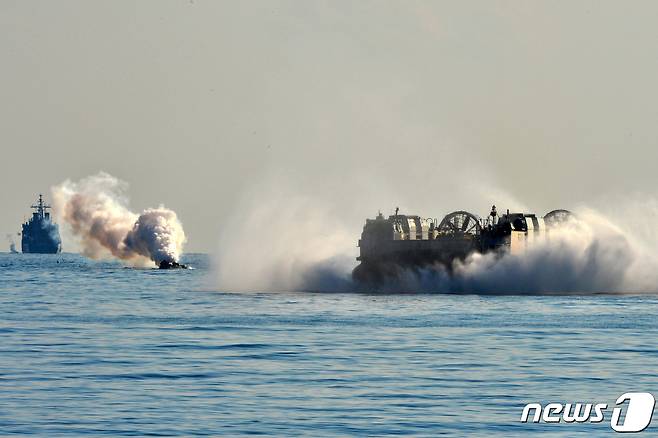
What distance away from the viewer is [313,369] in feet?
135

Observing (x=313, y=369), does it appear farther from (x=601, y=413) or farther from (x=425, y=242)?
(x=425, y=242)

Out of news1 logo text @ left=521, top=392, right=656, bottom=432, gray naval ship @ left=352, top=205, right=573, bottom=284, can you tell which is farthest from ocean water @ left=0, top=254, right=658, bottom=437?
gray naval ship @ left=352, top=205, right=573, bottom=284

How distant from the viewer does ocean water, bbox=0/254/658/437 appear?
31.2 m

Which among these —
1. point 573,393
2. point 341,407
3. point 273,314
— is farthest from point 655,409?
point 273,314

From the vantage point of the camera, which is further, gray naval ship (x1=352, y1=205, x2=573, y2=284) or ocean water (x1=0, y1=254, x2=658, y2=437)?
gray naval ship (x1=352, y1=205, x2=573, y2=284)

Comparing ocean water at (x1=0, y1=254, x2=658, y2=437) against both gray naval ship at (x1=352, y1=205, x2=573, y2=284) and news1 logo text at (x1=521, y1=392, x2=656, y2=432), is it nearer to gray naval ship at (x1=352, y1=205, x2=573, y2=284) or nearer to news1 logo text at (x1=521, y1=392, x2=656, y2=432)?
news1 logo text at (x1=521, y1=392, x2=656, y2=432)

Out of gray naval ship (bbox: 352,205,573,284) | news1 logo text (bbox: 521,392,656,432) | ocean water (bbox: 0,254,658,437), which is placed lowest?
news1 logo text (bbox: 521,392,656,432)

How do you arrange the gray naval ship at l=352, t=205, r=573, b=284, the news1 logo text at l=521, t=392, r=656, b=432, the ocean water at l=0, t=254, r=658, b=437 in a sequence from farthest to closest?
the gray naval ship at l=352, t=205, r=573, b=284 < the ocean water at l=0, t=254, r=658, b=437 < the news1 logo text at l=521, t=392, r=656, b=432

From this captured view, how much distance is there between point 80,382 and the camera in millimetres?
38188

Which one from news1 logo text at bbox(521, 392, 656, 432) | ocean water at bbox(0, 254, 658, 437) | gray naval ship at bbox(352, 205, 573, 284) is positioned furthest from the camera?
gray naval ship at bbox(352, 205, 573, 284)

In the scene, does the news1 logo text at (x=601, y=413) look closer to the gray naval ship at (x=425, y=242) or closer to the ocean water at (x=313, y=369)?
the ocean water at (x=313, y=369)

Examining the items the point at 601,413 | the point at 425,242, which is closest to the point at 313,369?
the point at 601,413

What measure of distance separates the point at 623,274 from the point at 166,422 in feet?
249

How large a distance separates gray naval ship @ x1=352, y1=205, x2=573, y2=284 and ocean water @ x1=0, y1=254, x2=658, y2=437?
87.8 ft
